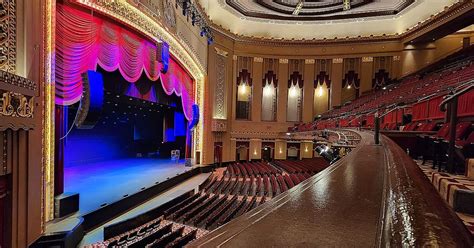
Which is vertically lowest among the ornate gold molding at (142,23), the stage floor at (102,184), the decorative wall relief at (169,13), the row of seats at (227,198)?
the row of seats at (227,198)

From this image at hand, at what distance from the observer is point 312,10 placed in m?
7.06

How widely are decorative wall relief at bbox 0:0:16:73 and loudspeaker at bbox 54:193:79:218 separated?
129 cm

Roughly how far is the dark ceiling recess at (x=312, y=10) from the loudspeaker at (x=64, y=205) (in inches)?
229

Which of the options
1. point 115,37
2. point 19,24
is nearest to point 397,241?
point 19,24

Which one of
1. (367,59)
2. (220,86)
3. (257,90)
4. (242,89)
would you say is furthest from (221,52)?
(367,59)

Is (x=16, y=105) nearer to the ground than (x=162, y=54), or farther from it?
nearer to the ground

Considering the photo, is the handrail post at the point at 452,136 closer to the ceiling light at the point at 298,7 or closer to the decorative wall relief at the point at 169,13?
the decorative wall relief at the point at 169,13

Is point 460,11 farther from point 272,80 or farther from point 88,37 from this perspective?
point 88,37

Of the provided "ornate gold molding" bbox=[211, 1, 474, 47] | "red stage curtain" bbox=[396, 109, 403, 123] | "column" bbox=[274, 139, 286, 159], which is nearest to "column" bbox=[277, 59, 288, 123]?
"column" bbox=[274, 139, 286, 159]

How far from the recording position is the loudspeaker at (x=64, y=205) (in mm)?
2395

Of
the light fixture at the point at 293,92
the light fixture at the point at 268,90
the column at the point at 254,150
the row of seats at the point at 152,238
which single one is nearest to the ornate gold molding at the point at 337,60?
the light fixture at the point at 293,92

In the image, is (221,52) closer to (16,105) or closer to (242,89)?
(242,89)

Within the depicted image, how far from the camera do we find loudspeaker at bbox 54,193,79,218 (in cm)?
239

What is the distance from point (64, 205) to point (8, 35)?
5.19 feet
